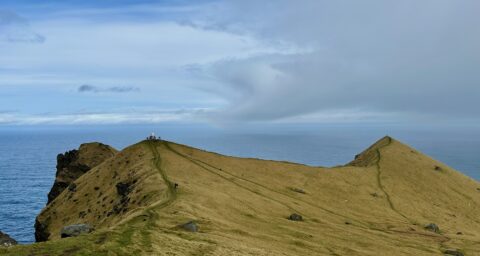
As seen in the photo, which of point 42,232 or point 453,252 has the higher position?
point 453,252

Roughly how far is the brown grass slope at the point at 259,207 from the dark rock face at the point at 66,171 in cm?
2146

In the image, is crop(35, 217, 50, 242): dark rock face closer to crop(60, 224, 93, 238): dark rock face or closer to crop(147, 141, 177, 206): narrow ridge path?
crop(147, 141, 177, 206): narrow ridge path

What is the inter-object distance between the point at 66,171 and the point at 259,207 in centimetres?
8779

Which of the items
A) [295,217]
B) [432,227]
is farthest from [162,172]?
[432,227]

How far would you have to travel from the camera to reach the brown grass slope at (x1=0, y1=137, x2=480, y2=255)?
199ft

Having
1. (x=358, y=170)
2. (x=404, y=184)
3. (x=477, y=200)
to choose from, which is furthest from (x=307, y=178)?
(x=477, y=200)

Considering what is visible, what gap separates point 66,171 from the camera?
159500 millimetres

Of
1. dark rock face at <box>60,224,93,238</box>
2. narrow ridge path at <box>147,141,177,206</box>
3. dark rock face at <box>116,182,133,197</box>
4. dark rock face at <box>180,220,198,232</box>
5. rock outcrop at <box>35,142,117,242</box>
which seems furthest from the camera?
rock outcrop at <box>35,142,117,242</box>

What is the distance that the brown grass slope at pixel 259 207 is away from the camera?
6056cm

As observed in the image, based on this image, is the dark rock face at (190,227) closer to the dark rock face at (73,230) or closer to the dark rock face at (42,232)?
the dark rock face at (73,230)

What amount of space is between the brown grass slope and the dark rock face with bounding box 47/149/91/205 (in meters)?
21.5

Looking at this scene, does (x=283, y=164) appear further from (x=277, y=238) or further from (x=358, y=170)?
(x=277, y=238)

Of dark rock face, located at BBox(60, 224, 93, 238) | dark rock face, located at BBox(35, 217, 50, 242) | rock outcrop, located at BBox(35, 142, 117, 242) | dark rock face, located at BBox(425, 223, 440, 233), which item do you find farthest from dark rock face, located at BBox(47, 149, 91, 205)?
dark rock face, located at BBox(425, 223, 440, 233)

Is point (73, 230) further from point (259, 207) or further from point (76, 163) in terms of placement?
point (76, 163)
